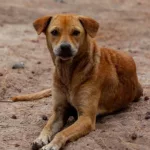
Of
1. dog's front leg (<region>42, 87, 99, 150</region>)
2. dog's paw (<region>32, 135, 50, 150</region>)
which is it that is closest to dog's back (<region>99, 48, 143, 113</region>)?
dog's front leg (<region>42, 87, 99, 150</region>)

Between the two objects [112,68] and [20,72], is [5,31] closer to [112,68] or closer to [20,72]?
[20,72]

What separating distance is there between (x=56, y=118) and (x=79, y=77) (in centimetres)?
52

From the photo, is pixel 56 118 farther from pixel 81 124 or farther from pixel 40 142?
pixel 40 142

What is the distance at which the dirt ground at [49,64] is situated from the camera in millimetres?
5586

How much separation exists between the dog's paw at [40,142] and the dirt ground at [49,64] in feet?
0.31

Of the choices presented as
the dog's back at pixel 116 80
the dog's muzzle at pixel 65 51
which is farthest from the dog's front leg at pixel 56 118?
the dog's muzzle at pixel 65 51

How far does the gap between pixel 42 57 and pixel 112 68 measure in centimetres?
380

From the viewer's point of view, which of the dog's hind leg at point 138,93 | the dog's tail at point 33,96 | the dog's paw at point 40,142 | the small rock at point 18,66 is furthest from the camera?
the small rock at point 18,66

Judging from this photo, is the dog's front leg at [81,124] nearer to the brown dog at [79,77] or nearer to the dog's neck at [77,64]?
the brown dog at [79,77]

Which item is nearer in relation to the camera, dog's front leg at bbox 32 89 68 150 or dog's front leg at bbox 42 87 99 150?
dog's front leg at bbox 42 87 99 150

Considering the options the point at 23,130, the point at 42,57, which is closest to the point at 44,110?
the point at 23,130

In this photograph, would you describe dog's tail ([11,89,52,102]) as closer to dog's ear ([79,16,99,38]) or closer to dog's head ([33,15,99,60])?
dog's head ([33,15,99,60])

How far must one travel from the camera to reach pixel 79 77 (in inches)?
238

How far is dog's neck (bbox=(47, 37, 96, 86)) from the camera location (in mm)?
5996
